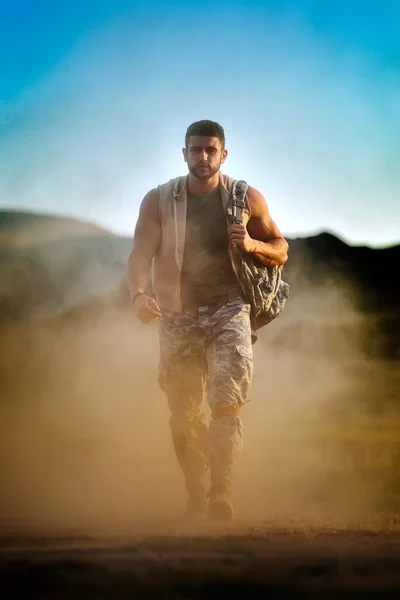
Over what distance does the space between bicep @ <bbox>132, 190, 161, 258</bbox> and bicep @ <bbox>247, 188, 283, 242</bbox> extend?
0.58m

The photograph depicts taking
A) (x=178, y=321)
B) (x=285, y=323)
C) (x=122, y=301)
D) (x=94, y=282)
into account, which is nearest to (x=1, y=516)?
(x=178, y=321)

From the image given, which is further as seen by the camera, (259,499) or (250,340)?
(259,499)

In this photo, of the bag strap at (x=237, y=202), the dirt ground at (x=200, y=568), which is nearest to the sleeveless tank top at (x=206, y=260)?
the bag strap at (x=237, y=202)

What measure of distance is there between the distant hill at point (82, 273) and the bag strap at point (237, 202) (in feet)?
23.4

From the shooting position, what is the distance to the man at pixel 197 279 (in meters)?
5.36

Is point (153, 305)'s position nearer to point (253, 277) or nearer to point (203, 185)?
point (253, 277)

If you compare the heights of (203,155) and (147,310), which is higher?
(203,155)

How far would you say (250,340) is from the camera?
17.9 feet

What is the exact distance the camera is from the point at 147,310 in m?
5.22

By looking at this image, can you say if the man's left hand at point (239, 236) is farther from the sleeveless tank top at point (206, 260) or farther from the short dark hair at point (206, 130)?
the short dark hair at point (206, 130)

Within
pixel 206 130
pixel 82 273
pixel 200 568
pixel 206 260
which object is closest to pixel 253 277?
pixel 206 260

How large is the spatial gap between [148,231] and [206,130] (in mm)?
714

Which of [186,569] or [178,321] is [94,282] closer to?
[178,321]

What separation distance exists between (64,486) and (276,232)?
3.26m
